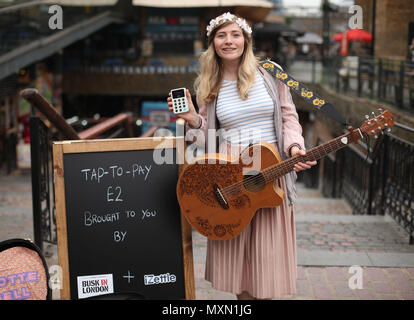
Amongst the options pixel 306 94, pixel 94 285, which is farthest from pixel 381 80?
pixel 94 285

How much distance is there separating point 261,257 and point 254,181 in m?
0.47

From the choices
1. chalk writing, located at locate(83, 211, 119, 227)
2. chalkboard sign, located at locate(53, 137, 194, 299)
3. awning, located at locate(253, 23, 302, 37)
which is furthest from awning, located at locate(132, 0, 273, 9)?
chalk writing, located at locate(83, 211, 119, 227)

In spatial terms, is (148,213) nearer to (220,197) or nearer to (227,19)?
(220,197)

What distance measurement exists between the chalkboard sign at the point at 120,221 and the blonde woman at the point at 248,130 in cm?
25

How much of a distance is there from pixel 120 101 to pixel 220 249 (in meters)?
20.4

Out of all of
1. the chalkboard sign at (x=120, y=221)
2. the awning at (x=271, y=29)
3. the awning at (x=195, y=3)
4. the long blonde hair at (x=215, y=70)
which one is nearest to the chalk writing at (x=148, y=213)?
the chalkboard sign at (x=120, y=221)

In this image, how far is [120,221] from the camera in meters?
2.99

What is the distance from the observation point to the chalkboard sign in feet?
9.67

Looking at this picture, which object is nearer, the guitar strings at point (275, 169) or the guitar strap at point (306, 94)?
the guitar strings at point (275, 169)

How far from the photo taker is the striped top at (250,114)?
2.97m

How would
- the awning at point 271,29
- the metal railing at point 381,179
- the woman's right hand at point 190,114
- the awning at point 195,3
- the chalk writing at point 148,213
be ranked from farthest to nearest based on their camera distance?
the awning at point 271,29, the awning at point 195,3, the metal railing at point 381,179, the chalk writing at point 148,213, the woman's right hand at point 190,114

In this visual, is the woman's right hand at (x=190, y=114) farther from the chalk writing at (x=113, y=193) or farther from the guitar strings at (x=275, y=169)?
the chalk writing at (x=113, y=193)

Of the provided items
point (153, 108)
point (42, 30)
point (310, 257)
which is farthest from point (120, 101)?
point (310, 257)

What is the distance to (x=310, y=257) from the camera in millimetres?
4387
